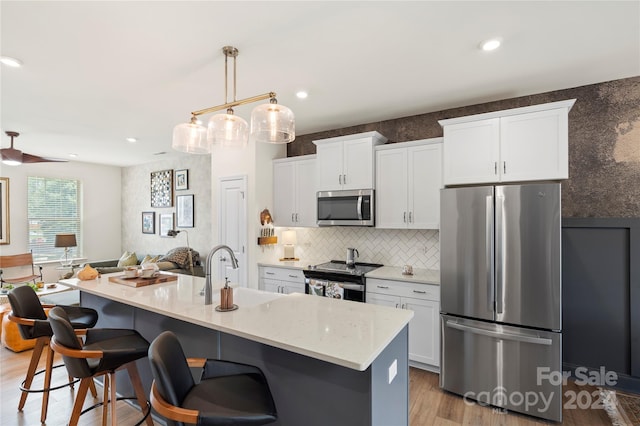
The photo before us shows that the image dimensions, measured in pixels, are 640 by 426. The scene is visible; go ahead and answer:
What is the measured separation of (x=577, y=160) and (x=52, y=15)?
14.0ft

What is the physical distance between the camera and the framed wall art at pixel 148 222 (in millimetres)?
6684

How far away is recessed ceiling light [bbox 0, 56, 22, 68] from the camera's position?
2.35 meters

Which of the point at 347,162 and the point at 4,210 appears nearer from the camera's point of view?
the point at 347,162

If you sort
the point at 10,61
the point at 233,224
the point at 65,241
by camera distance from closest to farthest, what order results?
the point at 10,61 < the point at 233,224 < the point at 65,241

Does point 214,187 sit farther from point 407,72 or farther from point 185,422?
point 185,422

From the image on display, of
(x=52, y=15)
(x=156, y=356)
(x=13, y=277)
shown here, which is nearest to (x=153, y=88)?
(x=52, y=15)

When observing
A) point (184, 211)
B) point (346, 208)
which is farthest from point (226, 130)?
point (184, 211)

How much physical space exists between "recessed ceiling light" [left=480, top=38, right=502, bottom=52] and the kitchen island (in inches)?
76.0

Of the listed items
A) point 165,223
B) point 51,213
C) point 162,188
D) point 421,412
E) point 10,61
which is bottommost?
point 421,412

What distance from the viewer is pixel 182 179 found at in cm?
610

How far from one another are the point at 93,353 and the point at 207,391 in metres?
0.75

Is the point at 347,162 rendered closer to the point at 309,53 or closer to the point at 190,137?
the point at 309,53

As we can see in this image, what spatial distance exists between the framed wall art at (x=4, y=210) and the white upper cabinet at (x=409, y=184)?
683 centimetres

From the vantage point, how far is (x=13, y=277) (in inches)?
224
